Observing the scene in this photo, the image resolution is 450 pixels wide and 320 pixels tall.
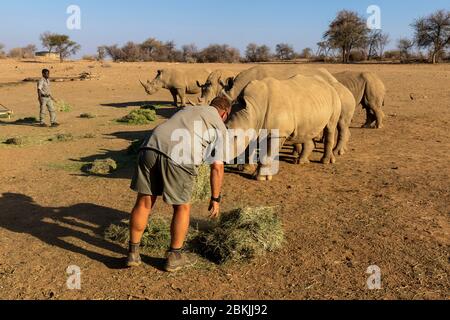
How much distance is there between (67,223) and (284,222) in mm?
2775

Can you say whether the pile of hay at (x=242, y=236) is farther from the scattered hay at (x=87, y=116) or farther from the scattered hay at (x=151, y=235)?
the scattered hay at (x=87, y=116)

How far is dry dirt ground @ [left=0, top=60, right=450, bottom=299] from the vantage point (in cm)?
443

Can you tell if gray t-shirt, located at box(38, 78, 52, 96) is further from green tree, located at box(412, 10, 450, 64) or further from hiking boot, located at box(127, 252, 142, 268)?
green tree, located at box(412, 10, 450, 64)

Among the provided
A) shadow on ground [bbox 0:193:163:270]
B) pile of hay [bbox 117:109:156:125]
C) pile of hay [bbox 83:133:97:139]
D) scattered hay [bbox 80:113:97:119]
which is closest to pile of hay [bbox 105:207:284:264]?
shadow on ground [bbox 0:193:163:270]

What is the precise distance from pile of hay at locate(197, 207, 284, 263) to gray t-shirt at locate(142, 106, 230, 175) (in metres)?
0.98

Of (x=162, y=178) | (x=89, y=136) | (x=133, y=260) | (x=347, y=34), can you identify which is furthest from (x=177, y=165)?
(x=347, y=34)

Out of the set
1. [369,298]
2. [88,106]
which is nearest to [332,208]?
[369,298]

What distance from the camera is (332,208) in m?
6.54

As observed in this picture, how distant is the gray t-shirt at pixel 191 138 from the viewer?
438cm

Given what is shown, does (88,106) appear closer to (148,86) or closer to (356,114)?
(148,86)

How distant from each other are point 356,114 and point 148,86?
914cm

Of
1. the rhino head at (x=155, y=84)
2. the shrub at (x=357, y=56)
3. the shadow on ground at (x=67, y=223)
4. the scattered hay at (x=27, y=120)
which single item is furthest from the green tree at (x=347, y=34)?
the shadow on ground at (x=67, y=223)

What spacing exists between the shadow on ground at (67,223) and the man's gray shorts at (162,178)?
843 millimetres

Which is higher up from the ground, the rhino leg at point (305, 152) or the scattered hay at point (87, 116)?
the scattered hay at point (87, 116)
